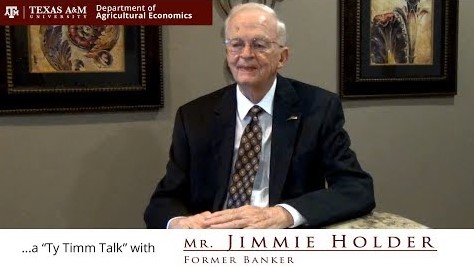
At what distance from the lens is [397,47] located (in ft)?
4.81

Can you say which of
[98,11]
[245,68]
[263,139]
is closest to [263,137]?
[263,139]

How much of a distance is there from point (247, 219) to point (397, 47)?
2.29ft

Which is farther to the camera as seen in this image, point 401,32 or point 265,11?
point 401,32

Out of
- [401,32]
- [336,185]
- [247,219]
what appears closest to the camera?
[247,219]

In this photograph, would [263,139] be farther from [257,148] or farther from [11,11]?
[11,11]

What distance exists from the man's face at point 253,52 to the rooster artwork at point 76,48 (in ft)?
1.15

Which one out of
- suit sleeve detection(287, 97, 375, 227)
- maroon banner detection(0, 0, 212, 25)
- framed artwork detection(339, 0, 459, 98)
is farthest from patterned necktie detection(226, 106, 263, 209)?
framed artwork detection(339, 0, 459, 98)

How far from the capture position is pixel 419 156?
4.94 ft

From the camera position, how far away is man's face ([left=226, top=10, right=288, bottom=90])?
1.05 meters

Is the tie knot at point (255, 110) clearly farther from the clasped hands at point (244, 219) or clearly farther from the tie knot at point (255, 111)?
the clasped hands at point (244, 219)

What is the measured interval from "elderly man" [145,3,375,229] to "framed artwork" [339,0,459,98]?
33 cm

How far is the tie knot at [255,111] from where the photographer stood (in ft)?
3.74
